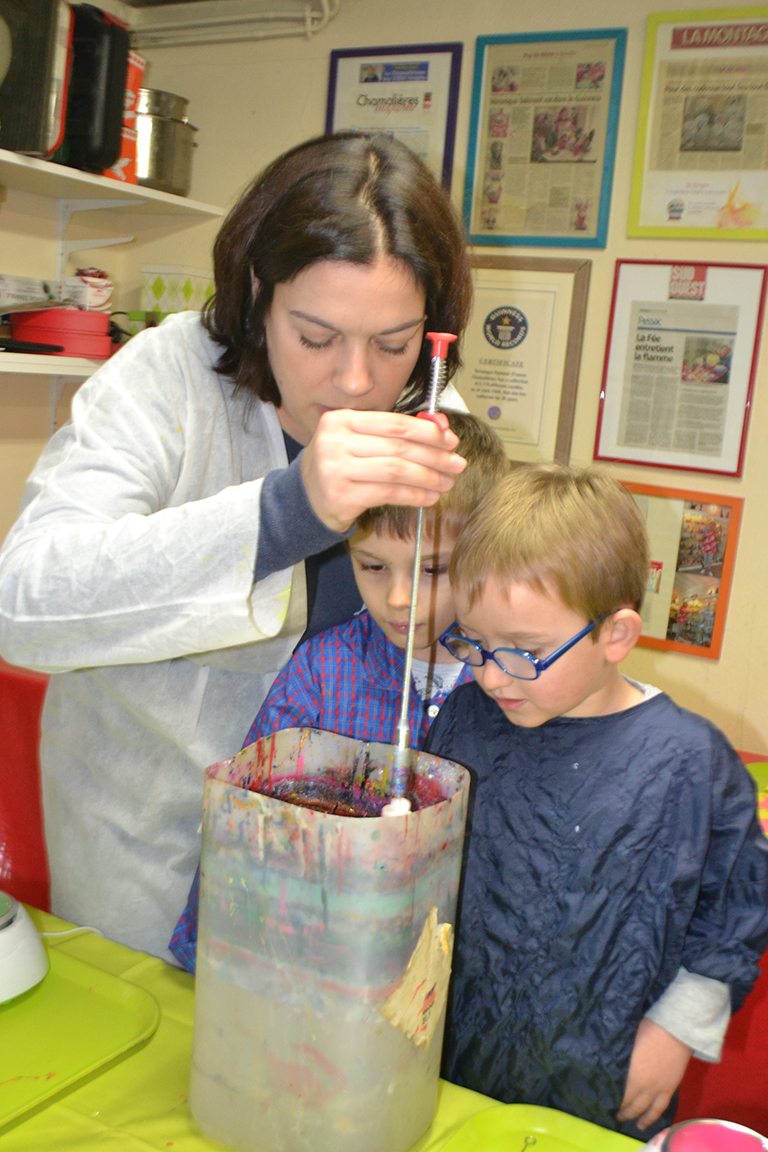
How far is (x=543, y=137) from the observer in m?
2.44

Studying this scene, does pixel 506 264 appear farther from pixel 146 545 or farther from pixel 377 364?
pixel 146 545

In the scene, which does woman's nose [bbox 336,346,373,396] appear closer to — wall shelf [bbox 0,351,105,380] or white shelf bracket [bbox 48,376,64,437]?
wall shelf [bbox 0,351,105,380]

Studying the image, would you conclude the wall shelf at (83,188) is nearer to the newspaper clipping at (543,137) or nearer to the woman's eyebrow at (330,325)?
the newspaper clipping at (543,137)

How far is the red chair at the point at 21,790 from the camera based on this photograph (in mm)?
1350

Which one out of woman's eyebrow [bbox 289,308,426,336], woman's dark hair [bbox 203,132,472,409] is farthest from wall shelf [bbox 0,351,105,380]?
woman's eyebrow [bbox 289,308,426,336]

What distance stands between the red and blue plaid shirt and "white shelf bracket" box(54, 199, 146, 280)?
200 cm

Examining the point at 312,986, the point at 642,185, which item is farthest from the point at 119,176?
the point at 312,986

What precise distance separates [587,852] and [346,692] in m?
0.31

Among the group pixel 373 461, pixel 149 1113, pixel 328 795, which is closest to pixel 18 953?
pixel 149 1113

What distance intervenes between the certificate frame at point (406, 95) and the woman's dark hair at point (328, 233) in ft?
5.28

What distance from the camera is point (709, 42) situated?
2.22m

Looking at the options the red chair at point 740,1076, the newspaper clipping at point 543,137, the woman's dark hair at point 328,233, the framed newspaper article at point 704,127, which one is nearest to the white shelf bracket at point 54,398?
the newspaper clipping at point 543,137

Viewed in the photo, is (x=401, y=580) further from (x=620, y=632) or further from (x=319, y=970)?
(x=319, y=970)

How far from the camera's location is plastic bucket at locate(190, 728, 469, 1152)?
586 mm
